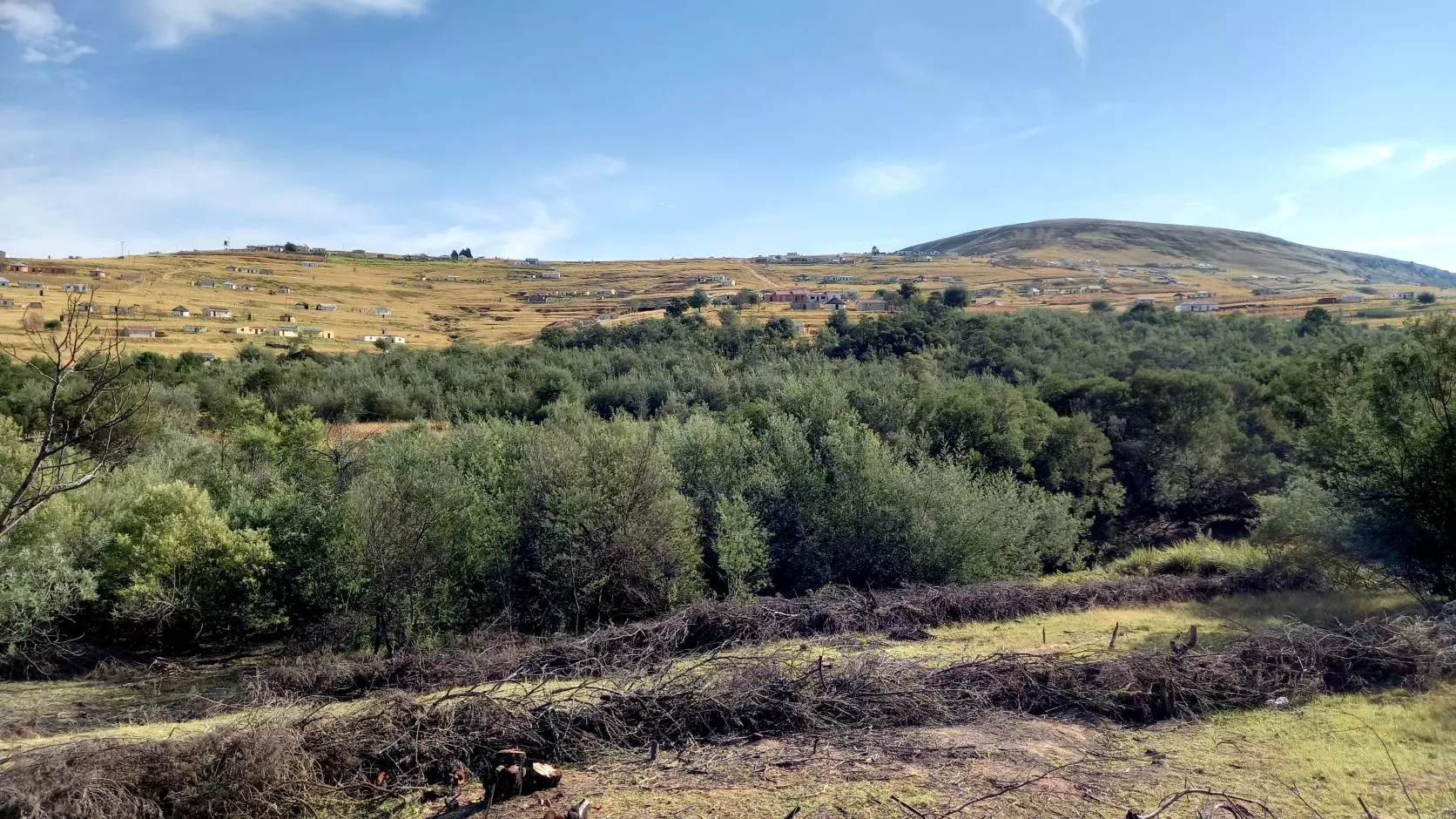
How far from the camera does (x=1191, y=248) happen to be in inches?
4769

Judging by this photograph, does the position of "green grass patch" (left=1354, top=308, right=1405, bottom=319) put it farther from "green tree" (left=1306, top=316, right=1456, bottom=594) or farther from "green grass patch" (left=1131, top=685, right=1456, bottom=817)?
"green grass patch" (left=1131, top=685, right=1456, bottom=817)

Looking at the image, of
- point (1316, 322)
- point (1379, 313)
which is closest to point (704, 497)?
point (1316, 322)

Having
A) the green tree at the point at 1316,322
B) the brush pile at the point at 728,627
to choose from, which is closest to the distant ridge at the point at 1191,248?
the green tree at the point at 1316,322

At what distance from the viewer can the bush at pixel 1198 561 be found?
17562 mm

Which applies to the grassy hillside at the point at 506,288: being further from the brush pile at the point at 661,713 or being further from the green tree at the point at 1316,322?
the brush pile at the point at 661,713

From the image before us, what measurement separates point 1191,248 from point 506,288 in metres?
108


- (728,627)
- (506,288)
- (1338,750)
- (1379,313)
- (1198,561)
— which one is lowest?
(1198,561)

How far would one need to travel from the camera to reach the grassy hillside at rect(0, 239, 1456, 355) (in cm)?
5694

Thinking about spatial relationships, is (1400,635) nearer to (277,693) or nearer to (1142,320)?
(277,693)

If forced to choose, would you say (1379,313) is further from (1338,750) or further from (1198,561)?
(1338,750)

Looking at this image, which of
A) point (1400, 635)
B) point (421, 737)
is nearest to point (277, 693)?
point (421, 737)

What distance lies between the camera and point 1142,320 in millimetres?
53344

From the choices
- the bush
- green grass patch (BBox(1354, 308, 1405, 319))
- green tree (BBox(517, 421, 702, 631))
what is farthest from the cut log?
green grass patch (BBox(1354, 308, 1405, 319))

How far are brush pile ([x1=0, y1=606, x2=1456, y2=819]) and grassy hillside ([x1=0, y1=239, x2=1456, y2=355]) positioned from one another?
143ft
